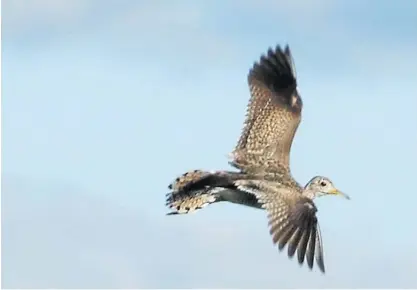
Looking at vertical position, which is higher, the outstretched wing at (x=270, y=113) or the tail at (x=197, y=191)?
the outstretched wing at (x=270, y=113)

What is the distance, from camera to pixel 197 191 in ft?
91.0

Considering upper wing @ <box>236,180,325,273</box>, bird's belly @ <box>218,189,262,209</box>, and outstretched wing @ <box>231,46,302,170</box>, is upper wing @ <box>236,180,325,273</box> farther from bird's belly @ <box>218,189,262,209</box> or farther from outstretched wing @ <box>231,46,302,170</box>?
outstretched wing @ <box>231,46,302,170</box>

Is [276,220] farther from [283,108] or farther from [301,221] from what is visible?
[283,108]

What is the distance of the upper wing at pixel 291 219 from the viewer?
26.2 meters

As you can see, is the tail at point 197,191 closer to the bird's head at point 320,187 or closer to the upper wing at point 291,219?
the upper wing at point 291,219

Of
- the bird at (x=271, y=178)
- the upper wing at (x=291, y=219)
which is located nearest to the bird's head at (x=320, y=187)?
the bird at (x=271, y=178)

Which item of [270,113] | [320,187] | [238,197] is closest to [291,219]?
[238,197]

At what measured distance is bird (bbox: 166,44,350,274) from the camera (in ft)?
86.8

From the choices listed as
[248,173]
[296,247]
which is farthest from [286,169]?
[296,247]

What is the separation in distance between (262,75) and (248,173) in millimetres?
2286

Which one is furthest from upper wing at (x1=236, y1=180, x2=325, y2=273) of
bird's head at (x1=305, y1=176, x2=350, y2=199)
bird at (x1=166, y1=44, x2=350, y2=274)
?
bird's head at (x1=305, y1=176, x2=350, y2=199)

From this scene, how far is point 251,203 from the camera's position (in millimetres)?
27547

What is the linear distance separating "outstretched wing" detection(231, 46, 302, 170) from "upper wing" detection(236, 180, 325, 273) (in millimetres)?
1091

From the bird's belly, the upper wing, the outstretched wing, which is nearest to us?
the upper wing
